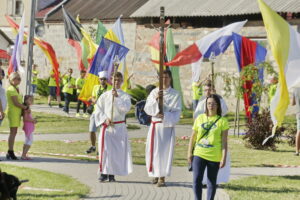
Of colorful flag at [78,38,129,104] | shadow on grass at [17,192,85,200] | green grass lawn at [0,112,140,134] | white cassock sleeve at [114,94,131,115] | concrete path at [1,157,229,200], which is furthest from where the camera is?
green grass lawn at [0,112,140,134]

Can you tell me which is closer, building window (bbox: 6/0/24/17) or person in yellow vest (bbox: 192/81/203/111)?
person in yellow vest (bbox: 192/81/203/111)

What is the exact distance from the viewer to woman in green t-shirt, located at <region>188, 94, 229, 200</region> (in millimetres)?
9930

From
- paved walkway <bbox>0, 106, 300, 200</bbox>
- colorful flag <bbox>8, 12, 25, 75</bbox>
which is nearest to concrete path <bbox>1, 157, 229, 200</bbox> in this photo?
paved walkway <bbox>0, 106, 300, 200</bbox>

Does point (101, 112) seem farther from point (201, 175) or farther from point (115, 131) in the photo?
point (201, 175)

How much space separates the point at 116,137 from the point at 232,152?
572 cm

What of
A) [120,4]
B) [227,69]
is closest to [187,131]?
[227,69]

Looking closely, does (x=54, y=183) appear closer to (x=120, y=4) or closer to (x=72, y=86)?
(x=72, y=86)

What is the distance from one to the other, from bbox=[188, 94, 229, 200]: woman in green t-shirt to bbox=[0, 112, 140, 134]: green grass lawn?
11573mm

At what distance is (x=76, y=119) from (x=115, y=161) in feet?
43.9

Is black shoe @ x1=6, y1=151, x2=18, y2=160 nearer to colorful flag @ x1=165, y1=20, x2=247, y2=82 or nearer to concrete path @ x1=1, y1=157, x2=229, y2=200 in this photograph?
concrete path @ x1=1, y1=157, x2=229, y2=200

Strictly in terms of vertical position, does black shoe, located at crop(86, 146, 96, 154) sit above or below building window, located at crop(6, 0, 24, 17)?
below

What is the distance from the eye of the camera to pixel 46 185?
11398 millimetres

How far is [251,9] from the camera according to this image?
3164 cm

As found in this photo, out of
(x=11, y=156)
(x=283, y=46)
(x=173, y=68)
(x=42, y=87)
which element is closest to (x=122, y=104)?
(x=283, y=46)
